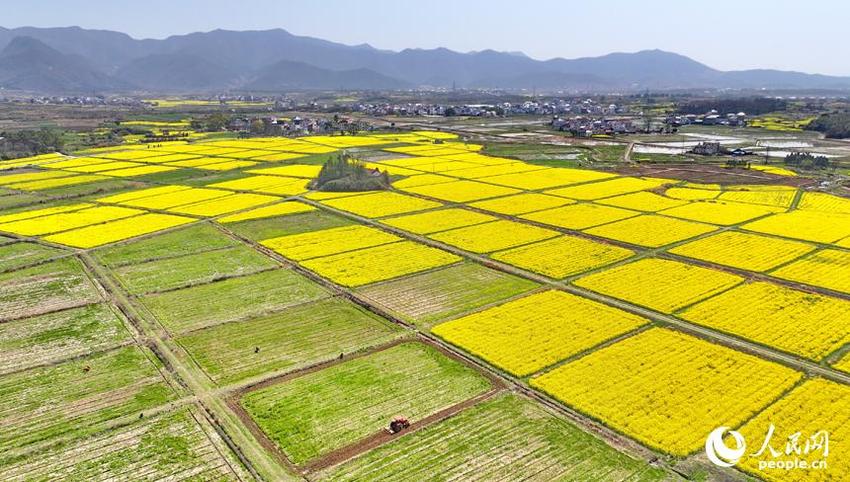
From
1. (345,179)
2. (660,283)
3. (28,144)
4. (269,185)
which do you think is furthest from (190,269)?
(28,144)

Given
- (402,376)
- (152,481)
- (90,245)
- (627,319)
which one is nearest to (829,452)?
(627,319)

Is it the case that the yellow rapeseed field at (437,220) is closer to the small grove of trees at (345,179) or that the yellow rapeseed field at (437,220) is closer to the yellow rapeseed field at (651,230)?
the yellow rapeseed field at (651,230)

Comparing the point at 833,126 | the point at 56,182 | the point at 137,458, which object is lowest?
the point at 137,458

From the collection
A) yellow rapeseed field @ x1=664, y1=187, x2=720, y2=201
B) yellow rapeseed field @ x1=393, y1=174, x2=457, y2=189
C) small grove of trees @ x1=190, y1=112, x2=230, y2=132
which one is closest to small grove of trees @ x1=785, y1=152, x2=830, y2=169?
yellow rapeseed field @ x1=664, y1=187, x2=720, y2=201

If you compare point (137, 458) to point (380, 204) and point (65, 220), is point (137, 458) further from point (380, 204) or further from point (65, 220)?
point (65, 220)

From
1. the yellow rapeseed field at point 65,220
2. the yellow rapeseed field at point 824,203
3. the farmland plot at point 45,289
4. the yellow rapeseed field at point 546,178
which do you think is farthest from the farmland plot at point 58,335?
the yellow rapeseed field at point 824,203

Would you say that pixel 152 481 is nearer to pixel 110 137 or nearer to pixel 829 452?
pixel 829 452

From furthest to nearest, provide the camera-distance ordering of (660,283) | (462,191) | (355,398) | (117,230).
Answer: (462,191) < (117,230) < (660,283) < (355,398)
